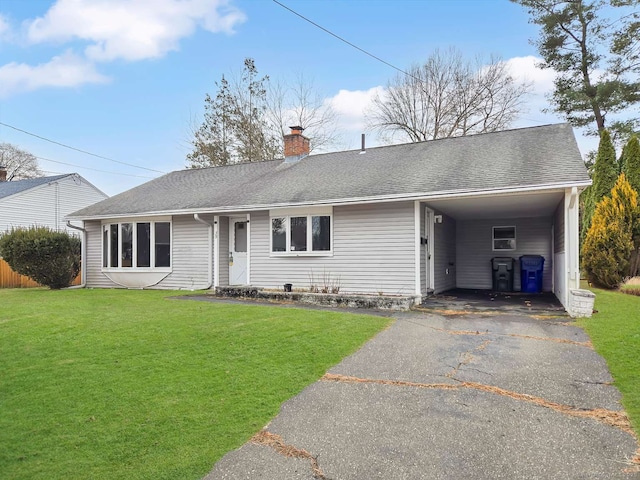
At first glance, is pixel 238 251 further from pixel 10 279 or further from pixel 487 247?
pixel 10 279

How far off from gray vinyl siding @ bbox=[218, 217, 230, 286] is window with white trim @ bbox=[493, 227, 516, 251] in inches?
334

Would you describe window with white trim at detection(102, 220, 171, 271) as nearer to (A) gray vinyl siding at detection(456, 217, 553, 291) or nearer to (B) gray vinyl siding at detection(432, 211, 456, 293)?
(B) gray vinyl siding at detection(432, 211, 456, 293)

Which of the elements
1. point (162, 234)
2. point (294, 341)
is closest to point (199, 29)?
point (162, 234)

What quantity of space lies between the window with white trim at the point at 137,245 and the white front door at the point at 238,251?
2.20m

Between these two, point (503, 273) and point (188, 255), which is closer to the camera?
point (503, 273)

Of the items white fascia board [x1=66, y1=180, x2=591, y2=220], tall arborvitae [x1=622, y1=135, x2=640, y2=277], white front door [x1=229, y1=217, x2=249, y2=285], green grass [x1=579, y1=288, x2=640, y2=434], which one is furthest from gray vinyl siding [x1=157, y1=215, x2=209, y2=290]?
tall arborvitae [x1=622, y1=135, x2=640, y2=277]

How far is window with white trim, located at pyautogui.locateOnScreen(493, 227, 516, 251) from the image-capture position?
1331cm

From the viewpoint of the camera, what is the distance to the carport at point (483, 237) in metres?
10.2

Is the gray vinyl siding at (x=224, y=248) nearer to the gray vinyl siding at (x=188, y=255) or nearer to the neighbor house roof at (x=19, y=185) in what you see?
the gray vinyl siding at (x=188, y=255)

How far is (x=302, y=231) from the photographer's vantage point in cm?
1135

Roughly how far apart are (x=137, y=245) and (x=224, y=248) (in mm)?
3269

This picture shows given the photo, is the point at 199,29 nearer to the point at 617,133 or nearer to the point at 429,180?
the point at 429,180

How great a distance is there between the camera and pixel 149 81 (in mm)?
16719

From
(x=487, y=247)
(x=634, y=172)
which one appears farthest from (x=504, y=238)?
(x=634, y=172)
